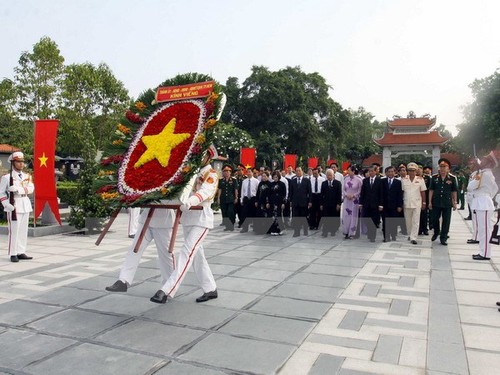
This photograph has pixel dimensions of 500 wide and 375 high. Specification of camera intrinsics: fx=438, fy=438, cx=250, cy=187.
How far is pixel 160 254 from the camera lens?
445 cm

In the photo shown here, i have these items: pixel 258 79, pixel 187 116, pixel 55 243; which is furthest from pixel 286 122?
pixel 187 116

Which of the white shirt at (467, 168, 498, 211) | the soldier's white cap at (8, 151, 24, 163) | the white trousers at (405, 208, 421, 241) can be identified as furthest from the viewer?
the white trousers at (405, 208, 421, 241)

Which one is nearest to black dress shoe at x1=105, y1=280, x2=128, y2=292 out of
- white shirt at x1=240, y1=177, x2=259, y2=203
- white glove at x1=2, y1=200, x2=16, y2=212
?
white glove at x1=2, y1=200, x2=16, y2=212

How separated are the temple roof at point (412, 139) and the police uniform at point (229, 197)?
2055cm

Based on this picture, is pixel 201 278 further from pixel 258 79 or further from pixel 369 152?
pixel 369 152

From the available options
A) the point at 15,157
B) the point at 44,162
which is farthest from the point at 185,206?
the point at 44,162

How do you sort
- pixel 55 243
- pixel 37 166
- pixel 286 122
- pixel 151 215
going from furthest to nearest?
pixel 286 122 → pixel 37 166 → pixel 55 243 → pixel 151 215

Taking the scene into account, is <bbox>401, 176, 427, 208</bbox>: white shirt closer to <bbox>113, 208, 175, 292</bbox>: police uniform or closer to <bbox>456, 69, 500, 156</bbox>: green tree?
<bbox>113, 208, 175, 292</bbox>: police uniform

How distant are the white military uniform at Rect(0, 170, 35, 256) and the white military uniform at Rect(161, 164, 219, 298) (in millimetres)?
3408

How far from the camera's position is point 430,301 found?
4.45 meters

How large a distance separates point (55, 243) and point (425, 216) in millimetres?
7664

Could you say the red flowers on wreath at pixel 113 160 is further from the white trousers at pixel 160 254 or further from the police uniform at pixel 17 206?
the police uniform at pixel 17 206

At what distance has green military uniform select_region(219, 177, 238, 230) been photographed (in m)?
10.1

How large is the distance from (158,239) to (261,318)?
1317 millimetres
